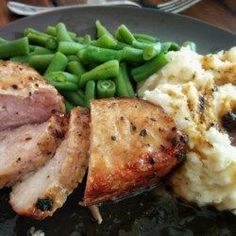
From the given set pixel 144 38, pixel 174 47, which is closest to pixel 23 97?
pixel 144 38

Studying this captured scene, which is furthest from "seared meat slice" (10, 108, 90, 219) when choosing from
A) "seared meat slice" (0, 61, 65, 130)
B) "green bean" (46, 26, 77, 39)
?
"green bean" (46, 26, 77, 39)

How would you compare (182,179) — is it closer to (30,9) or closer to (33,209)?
(33,209)

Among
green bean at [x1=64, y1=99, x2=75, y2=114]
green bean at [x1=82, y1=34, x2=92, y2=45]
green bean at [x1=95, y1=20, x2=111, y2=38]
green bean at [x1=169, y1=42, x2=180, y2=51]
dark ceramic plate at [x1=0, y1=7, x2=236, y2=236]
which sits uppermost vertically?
green bean at [x1=169, y1=42, x2=180, y2=51]

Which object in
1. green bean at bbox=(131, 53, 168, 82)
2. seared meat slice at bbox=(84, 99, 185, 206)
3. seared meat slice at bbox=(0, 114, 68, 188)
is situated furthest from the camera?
green bean at bbox=(131, 53, 168, 82)

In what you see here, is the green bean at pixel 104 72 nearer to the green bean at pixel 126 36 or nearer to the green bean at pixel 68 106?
the green bean at pixel 68 106

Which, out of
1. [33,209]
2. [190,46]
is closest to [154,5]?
[190,46]

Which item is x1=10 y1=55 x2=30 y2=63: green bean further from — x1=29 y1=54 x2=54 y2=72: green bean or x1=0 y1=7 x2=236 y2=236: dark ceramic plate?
x1=0 y1=7 x2=236 y2=236: dark ceramic plate
